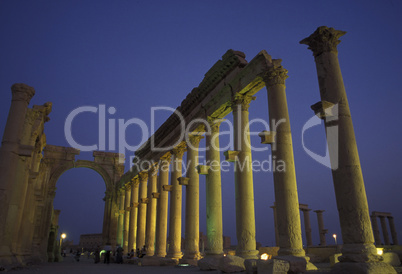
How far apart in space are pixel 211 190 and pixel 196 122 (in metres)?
4.93

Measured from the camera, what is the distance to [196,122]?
63.3 feet

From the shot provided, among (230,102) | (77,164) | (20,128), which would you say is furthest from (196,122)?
(77,164)

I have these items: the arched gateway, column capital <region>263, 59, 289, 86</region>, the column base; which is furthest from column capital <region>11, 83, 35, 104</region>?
the arched gateway

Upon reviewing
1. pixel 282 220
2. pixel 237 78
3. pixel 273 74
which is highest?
pixel 237 78

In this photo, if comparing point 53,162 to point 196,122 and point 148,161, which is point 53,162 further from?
point 196,122

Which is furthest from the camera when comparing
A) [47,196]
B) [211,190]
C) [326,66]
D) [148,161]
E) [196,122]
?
[47,196]

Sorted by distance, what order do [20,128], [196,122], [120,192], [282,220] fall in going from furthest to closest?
1. [120,192]
2. [196,122]
3. [20,128]
4. [282,220]

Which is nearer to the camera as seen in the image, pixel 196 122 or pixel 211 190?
pixel 211 190

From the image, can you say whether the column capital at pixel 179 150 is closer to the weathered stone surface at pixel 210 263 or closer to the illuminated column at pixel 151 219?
the illuminated column at pixel 151 219

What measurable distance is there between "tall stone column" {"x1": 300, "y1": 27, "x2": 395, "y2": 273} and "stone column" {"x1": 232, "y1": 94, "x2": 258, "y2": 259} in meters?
5.29

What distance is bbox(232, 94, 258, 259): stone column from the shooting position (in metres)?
13.1

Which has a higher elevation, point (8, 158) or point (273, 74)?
point (273, 74)

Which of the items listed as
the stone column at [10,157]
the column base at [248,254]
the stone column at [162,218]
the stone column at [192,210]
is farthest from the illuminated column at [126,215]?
the column base at [248,254]

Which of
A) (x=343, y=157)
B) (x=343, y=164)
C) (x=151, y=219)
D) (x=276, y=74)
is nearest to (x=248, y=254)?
(x=343, y=164)
